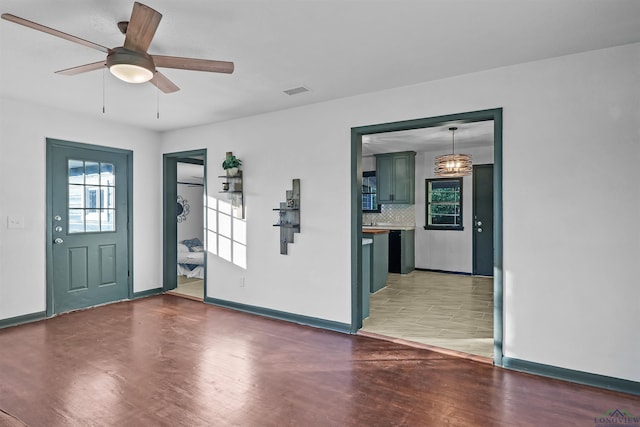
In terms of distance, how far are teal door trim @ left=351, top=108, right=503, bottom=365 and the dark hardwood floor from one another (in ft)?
1.12

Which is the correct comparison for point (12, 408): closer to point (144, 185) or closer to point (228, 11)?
point (228, 11)

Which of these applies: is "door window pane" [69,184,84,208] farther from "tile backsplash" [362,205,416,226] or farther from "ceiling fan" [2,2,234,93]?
"tile backsplash" [362,205,416,226]

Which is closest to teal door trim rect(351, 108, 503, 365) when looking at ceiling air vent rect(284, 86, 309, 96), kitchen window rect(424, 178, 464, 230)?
ceiling air vent rect(284, 86, 309, 96)

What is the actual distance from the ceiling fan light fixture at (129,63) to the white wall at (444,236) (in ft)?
20.4

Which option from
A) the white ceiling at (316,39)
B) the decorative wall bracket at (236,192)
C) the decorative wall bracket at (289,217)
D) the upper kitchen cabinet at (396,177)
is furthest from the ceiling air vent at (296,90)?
the upper kitchen cabinet at (396,177)

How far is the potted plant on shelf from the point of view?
4.69m

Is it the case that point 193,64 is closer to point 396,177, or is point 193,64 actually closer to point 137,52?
point 137,52

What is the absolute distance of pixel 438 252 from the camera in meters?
7.51

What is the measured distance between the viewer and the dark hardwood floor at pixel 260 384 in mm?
2320


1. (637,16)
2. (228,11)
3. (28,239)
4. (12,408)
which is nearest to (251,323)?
(12,408)

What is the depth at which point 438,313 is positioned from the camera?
453 cm

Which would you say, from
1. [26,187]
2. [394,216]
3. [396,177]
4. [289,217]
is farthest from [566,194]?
[26,187]

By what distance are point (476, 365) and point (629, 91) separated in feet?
7.83

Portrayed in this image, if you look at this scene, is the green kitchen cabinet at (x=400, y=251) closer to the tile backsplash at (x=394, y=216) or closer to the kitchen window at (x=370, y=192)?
the tile backsplash at (x=394, y=216)
